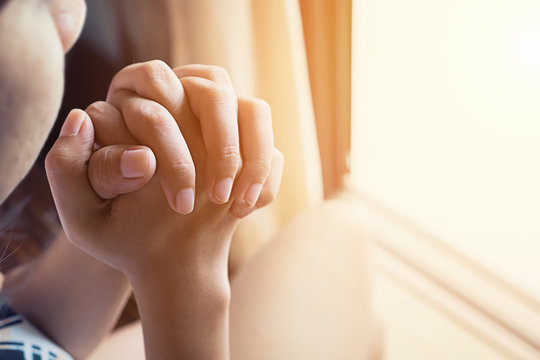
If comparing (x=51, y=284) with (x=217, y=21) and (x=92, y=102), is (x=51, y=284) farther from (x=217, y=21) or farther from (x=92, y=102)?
(x=217, y=21)

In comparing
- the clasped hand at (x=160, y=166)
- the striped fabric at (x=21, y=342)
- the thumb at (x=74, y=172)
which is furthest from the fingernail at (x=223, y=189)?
the striped fabric at (x=21, y=342)

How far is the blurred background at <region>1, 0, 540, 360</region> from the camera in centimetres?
62

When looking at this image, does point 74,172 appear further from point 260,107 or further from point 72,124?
point 260,107

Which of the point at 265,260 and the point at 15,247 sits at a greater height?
the point at 15,247

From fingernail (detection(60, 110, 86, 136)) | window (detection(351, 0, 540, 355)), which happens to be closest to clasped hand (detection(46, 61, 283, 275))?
fingernail (detection(60, 110, 86, 136))

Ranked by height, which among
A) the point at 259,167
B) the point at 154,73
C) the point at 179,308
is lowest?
the point at 179,308

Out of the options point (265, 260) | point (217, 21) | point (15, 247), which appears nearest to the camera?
point (15, 247)

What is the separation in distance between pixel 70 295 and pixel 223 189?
20 cm

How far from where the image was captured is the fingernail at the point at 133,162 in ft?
1.44

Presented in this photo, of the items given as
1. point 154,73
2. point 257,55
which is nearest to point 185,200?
point 154,73

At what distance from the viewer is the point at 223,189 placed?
0.50 m

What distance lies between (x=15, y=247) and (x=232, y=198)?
0.21 metres

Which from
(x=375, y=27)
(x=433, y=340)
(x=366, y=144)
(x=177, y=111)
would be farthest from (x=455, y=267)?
(x=177, y=111)

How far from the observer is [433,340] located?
740mm
